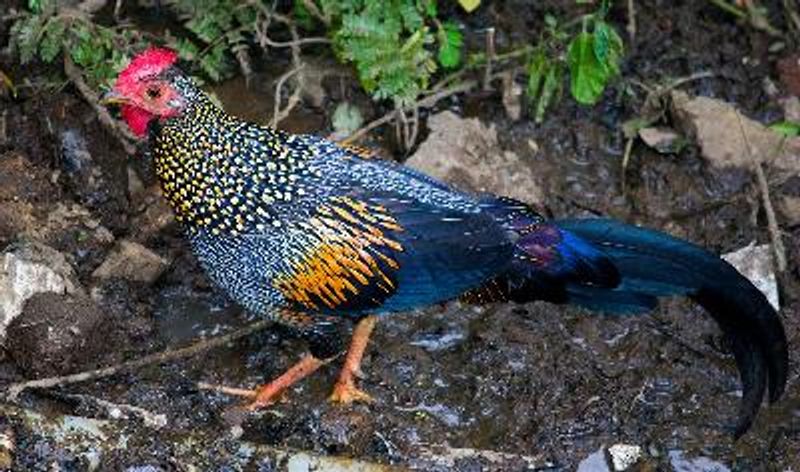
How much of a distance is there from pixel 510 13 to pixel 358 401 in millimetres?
2588

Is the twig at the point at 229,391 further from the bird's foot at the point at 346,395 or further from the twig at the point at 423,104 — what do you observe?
the twig at the point at 423,104

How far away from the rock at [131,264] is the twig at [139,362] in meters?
0.43

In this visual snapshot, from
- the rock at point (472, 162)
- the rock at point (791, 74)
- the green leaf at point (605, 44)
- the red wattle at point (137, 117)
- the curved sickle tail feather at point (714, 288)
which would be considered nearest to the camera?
the curved sickle tail feather at point (714, 288)

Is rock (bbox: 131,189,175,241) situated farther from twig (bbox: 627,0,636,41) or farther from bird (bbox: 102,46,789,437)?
twig (bbox: 627,0,636,41)

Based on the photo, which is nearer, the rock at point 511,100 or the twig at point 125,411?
the twig at point 125,411

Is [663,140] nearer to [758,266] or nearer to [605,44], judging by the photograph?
[605,44]

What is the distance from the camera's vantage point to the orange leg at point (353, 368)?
20.4ft

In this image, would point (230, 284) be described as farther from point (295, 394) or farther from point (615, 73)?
point (615, 73)

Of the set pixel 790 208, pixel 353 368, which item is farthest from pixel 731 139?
pixel 353 368

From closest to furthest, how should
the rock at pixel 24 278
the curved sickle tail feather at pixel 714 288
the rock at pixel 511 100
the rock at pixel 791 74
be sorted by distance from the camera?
1. the curved sickle tail feather at pixel 714 288
2. the rock at pixel 24 278
3. the rock at pixel 511 100
4. the rock at pixel 791 74

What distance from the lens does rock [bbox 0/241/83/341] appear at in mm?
6121

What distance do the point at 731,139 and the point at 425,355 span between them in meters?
1.98

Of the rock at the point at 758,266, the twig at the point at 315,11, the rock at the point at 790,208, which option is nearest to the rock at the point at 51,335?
the twig at the point at 315,11

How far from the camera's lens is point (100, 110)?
6891 mm
